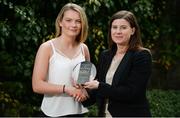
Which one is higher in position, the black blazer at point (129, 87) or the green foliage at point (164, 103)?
the black blazer at point (129, 87)

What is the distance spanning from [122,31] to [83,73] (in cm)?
42

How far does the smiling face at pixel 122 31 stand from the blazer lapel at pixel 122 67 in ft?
0.37

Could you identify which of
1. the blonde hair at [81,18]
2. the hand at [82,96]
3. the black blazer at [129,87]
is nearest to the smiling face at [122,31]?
the black blazer at [129,87]

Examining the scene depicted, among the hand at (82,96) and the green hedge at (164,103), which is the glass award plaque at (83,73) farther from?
the green hedge at (164,103)

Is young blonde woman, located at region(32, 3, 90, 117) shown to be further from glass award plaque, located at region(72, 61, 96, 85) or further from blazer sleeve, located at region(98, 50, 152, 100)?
blazer sleeve, located at region(98, 50, 152, 100)

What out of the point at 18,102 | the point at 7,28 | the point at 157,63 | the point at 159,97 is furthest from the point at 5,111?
the point at 157,63

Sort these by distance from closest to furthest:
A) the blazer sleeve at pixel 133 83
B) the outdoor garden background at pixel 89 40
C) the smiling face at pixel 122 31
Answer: the blazer sleeve at pixel 133 83, the smiling face at pixel 122 31, the outdoor garden background at pixel 89 40

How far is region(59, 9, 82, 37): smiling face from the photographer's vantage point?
3.44m

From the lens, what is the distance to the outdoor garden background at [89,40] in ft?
18.9

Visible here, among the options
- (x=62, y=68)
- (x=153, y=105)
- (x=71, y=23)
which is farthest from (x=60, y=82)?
(x=153, y=105)

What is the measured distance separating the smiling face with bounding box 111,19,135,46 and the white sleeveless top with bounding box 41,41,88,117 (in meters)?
0.35

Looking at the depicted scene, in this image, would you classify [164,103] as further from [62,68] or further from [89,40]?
[62,68]

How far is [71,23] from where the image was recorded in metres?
3.43

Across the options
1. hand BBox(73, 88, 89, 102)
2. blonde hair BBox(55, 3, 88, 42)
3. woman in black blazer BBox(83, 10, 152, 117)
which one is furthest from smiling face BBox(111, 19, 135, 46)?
hand BBox(73, 88, 89, 102)
